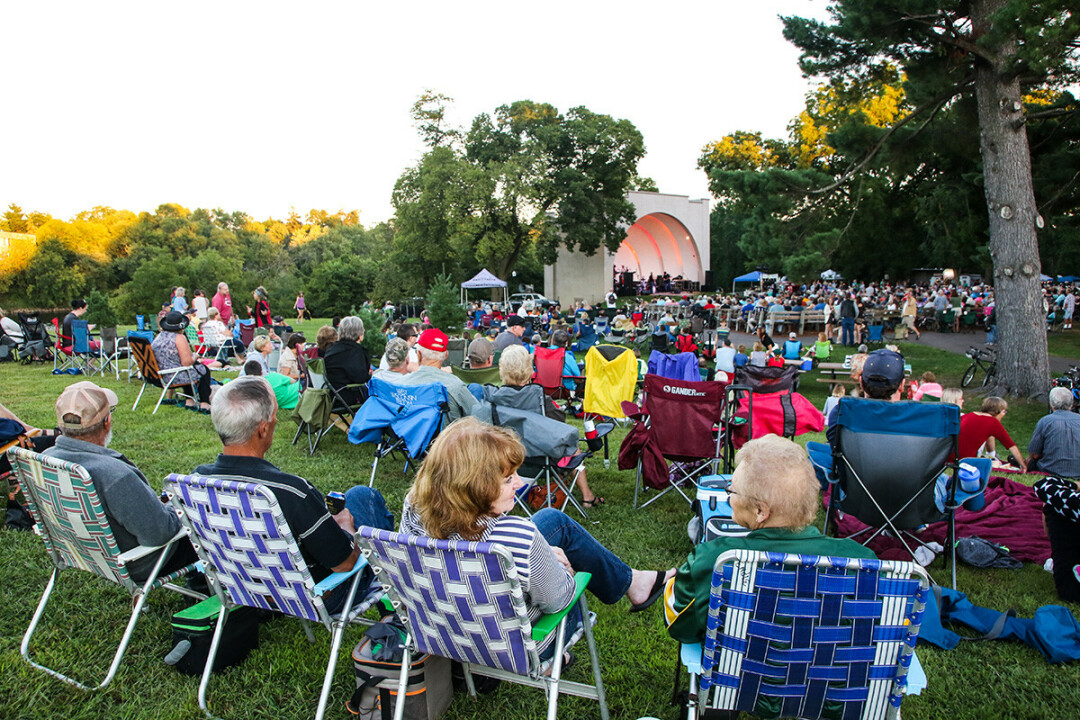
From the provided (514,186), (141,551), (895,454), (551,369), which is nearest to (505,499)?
(141,551)

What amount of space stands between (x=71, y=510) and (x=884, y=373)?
12.4 ft

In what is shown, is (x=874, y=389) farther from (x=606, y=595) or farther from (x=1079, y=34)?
(x=1079, y=34)

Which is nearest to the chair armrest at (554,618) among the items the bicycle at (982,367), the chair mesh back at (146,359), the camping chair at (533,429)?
the camping chair at (533,429)

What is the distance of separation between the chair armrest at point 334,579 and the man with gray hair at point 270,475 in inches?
0.8

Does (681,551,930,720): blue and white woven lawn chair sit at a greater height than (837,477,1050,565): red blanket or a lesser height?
greater

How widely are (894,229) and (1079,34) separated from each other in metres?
22.4

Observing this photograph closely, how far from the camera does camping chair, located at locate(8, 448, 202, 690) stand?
220cm

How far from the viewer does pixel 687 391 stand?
423cm

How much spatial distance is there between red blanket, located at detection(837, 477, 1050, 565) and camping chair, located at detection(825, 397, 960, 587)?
33 centimetres

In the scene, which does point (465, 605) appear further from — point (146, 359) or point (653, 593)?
point (146, 359)

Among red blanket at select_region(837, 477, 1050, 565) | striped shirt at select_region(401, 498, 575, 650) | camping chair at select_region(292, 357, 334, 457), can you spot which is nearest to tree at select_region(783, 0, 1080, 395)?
red blanket at select_region(837, 477, 1050, 565)

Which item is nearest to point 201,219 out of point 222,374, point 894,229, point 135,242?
point 135,242

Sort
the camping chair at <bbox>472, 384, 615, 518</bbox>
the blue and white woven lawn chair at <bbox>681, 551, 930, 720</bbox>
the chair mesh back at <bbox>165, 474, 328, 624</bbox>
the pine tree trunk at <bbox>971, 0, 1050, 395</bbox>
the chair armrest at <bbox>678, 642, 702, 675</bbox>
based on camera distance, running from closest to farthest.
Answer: the blue and white woven lawn chair at <bbox>681, 551, 930, 720</bbox>, the chair armrest at <bbox>678, 642, 702, 675</bbox>, the chair mesh back at <bbox>165, 474, 328, 624</bbox>, the camping chair at <bbox>472, 384, 615, 518</bbox>, the pine tree trunk at <bbox>971, 0, 1050, 395</bbox>

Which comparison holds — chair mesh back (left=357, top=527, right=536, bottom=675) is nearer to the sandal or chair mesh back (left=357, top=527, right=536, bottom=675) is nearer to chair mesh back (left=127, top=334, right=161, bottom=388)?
the sandal
